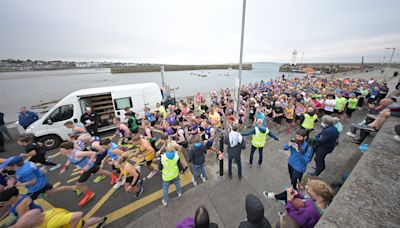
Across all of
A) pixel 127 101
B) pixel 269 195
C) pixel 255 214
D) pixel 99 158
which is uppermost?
pixel 127 101

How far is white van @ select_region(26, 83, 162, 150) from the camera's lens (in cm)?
637

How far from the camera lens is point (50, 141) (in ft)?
21.4

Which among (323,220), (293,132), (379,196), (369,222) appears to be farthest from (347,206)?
(293,132)

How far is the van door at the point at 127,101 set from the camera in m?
7.83

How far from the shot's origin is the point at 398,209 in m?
1.58

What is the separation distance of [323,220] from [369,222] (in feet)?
1.41

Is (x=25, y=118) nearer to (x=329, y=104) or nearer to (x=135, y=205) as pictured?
(x=135, y=205)

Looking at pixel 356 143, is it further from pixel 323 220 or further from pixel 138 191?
pixel 138 191

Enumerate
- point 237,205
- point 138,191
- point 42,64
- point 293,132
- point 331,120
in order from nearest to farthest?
point 237,205 → point 331,120 → point 138,191 → point 293,132 → point 42,64

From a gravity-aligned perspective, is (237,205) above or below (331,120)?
below

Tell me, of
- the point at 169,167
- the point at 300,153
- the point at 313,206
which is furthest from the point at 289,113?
the point at 169,167

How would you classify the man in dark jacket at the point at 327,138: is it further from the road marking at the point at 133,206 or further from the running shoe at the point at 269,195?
the road marking at the point at 133,206

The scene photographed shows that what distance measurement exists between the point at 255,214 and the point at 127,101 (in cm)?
Answer: 828

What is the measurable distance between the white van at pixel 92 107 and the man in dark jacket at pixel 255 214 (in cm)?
802
